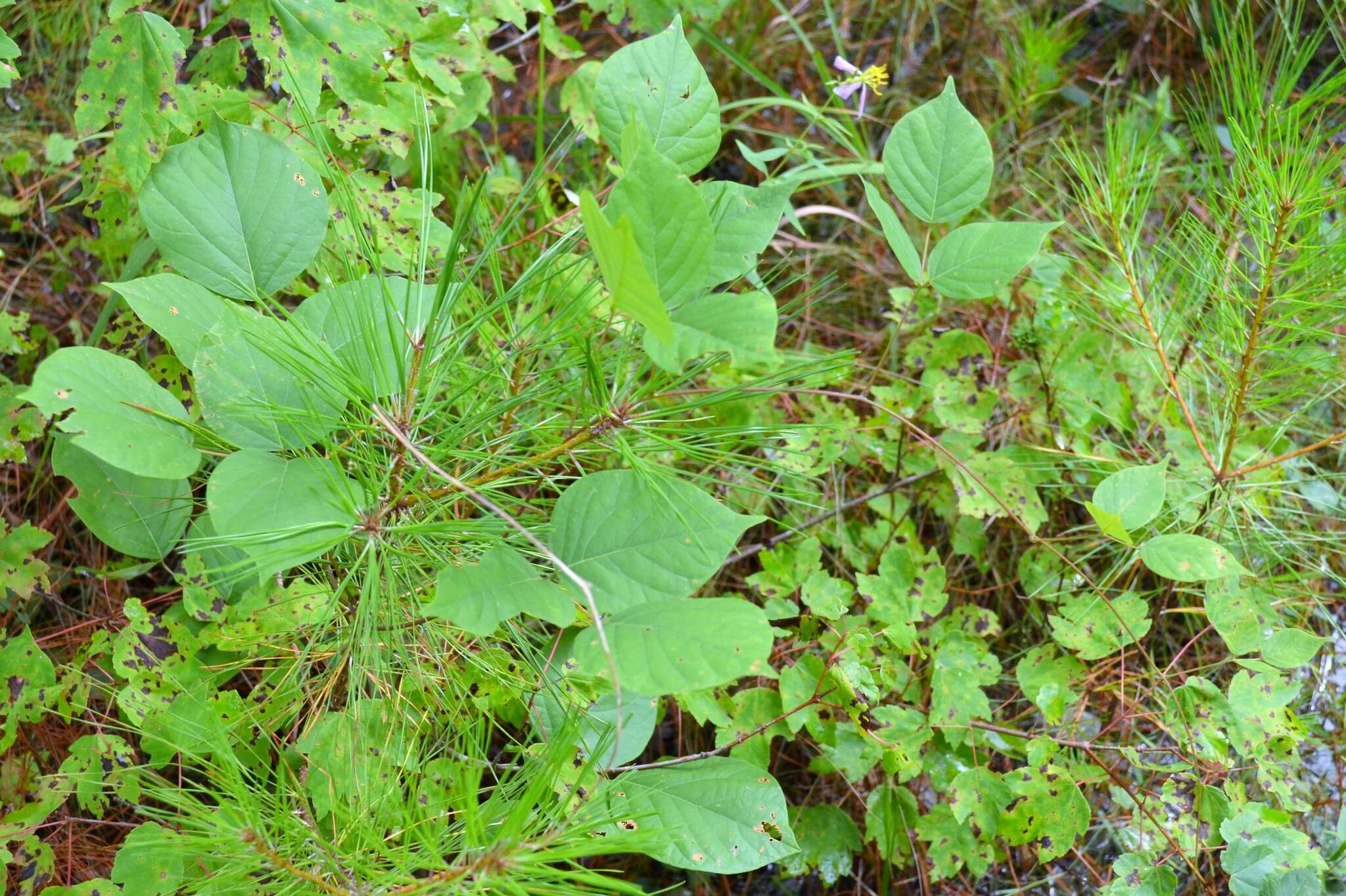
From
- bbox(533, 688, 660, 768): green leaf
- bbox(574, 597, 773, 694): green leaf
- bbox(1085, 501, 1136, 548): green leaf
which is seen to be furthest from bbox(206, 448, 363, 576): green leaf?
bbox(1085, 501, 1136, 548): green leaf

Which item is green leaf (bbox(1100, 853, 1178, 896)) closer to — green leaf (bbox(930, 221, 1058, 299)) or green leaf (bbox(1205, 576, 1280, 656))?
green leaf (bbox(1205, 576, 1280, 656))

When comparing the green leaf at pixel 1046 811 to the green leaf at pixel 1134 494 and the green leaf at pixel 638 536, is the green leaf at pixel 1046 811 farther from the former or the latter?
the green leaf at pixel 638 536

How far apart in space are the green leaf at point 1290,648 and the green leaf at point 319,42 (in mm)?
1301

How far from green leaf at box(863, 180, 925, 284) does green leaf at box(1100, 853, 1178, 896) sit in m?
0.73

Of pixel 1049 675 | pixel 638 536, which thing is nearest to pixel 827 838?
pixel 1049 675

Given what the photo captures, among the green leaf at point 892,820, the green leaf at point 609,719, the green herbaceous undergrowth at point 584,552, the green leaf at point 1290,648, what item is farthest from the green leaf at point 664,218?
the green leaf at point 1290,648

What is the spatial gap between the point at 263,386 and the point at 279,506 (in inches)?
5.1

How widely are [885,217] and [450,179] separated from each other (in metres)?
1.00

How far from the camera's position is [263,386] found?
78cm

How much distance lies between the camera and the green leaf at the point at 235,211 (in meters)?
0.85

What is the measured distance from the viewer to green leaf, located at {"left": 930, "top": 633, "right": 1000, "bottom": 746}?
3.97 ft

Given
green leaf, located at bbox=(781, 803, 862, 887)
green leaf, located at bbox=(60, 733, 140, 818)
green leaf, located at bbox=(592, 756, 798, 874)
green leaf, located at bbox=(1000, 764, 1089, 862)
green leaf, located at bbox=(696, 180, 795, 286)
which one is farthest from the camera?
green leaf, located at bbox=(781, 803, 862, 887)

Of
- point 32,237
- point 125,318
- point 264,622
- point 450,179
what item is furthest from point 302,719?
point 32,237

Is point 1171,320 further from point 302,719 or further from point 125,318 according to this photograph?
point 125,318
